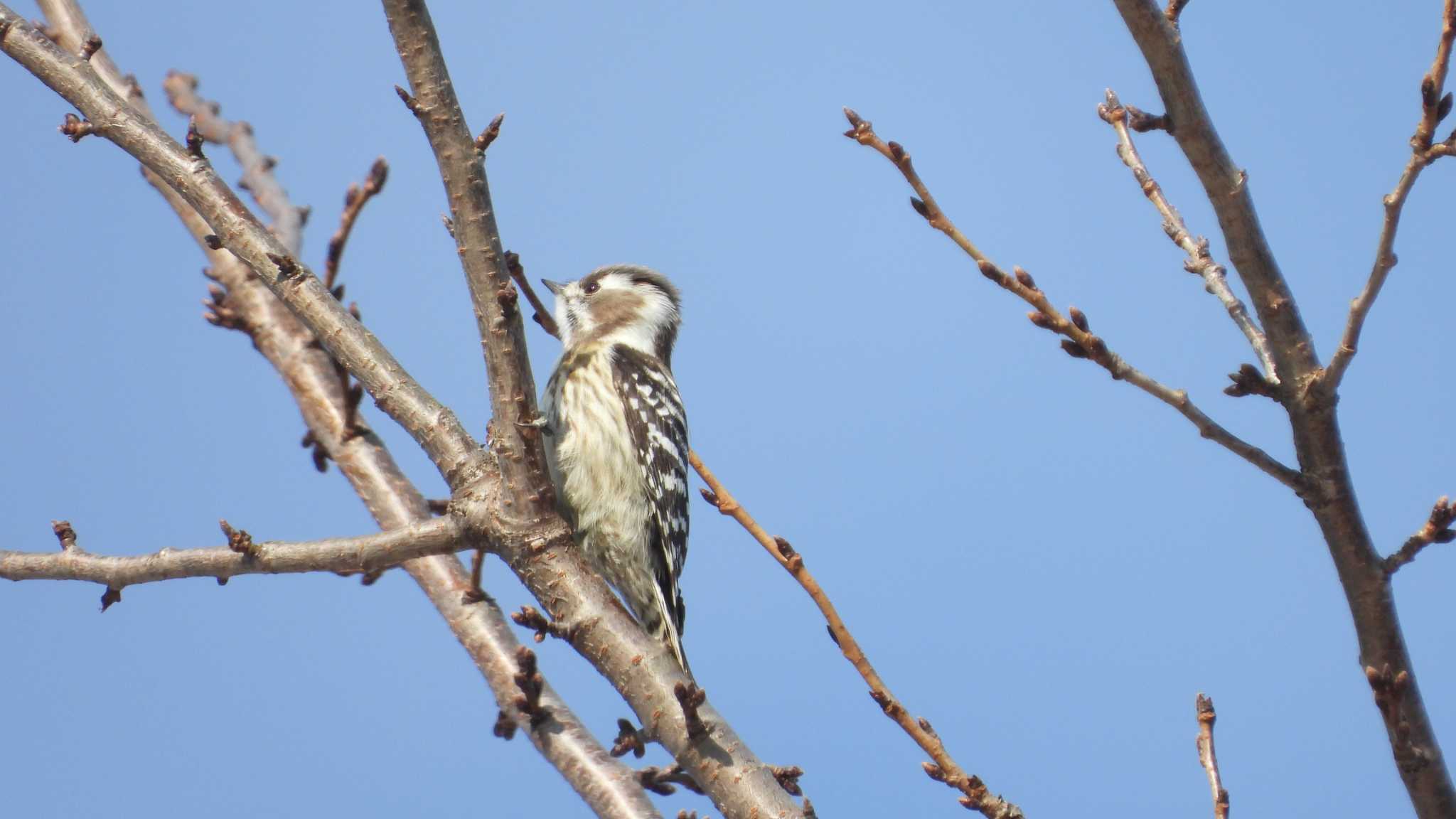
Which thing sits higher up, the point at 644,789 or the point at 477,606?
the point at 477,606

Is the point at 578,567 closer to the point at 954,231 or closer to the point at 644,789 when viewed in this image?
the point at 644,789

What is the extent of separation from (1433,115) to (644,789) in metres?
2.87

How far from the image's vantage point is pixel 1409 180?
8.44 ft

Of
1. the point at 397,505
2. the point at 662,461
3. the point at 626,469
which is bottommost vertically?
the point at 397,505

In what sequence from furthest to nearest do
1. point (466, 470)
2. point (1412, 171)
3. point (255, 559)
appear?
1. point (466, 470)
2. point (255, 559)
3. point (1412, 171)

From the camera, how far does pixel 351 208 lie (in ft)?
16.9

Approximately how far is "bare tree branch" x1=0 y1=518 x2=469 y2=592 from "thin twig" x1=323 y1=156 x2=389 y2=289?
1.65 metres

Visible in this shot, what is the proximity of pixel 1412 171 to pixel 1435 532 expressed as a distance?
0.77m

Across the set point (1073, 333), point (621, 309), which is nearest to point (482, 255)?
point (1073, 333)

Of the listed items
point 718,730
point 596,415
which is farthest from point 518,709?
point 596,415

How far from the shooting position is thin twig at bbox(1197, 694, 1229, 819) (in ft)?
9.01

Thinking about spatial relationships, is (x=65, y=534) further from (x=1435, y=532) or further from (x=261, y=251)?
(x=1435, y=532)

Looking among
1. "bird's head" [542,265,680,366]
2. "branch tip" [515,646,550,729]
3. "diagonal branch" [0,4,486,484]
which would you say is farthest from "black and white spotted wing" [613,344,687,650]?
"diagonal branch" [0,4,486,484]

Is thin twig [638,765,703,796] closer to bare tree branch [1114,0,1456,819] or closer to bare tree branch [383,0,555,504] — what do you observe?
bare tree branch [383,0,555,504]
